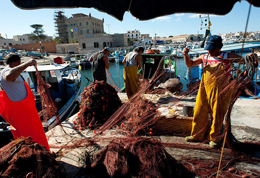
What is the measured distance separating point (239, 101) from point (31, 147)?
17.7 ft

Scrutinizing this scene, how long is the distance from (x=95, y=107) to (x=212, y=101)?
2.77m

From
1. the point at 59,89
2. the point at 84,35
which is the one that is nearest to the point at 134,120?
the point at 59,89

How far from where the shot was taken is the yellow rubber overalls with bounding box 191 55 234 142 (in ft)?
9.16

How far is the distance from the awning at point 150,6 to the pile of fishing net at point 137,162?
177 cm

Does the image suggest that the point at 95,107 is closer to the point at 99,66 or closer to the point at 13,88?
the point at 99,66

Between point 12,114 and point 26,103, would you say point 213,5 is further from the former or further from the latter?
point 12,114

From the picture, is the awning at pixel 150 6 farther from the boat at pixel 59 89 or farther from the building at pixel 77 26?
the building at pixel 77 26

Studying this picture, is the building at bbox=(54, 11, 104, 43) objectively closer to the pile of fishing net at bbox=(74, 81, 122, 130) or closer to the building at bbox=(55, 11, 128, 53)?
the building at bbox=(55, 11, 128, 53)

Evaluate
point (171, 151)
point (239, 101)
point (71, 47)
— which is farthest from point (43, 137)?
point (71, 47)

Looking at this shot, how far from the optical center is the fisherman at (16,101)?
264cm

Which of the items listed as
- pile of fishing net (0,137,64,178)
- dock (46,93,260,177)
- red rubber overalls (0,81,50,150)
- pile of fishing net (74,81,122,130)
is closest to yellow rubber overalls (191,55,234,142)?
dock (46,93,260,177)

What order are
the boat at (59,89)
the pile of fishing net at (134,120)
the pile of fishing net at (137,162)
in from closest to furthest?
1. the pile of fishing net at (137,162)
2. the pile of fishing net at (134,120)
3. the boat at (59,89)

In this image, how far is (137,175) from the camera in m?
2.12

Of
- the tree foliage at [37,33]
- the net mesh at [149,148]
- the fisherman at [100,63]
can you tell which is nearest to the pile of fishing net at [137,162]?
the net mesh at [149,148]
